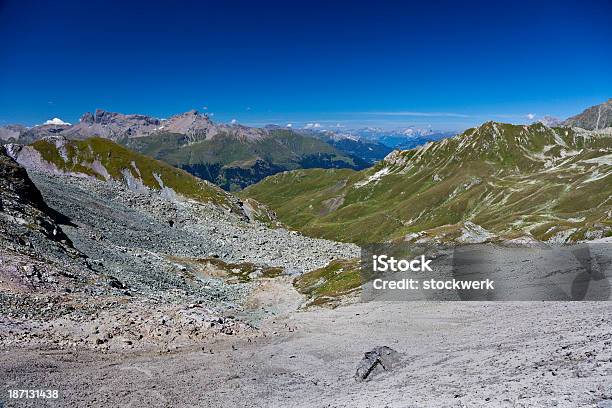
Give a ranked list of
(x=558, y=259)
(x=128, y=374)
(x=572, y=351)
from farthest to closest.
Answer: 1. (x=558, y=259)
2. (x=128, y=374)
3. (x=572, y=351)

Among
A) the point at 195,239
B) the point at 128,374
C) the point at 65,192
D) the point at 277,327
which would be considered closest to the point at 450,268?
the point at 277,327

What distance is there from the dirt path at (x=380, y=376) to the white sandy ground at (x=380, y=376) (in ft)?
0.23

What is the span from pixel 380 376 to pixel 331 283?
40143 mm

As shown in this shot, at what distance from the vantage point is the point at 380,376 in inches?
1098

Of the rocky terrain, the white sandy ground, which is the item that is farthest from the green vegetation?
the white sandy ground

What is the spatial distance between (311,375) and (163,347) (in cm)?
1242

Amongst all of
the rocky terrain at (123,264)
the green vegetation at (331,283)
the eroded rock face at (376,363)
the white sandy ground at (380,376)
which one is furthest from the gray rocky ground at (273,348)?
the green vegetation at (331,283)

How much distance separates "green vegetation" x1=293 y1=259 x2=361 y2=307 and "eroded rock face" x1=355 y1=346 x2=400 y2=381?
930 inches

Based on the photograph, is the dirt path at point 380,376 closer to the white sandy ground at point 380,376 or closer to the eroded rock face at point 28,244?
the white sandy ground at point 380,376

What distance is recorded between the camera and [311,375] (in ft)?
98.1

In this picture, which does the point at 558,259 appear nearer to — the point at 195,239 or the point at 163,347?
the point at 163,347

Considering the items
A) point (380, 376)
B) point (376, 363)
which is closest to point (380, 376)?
point (380, 376)

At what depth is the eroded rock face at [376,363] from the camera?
28438mm

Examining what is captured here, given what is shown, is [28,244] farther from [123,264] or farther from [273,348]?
[273,348]
